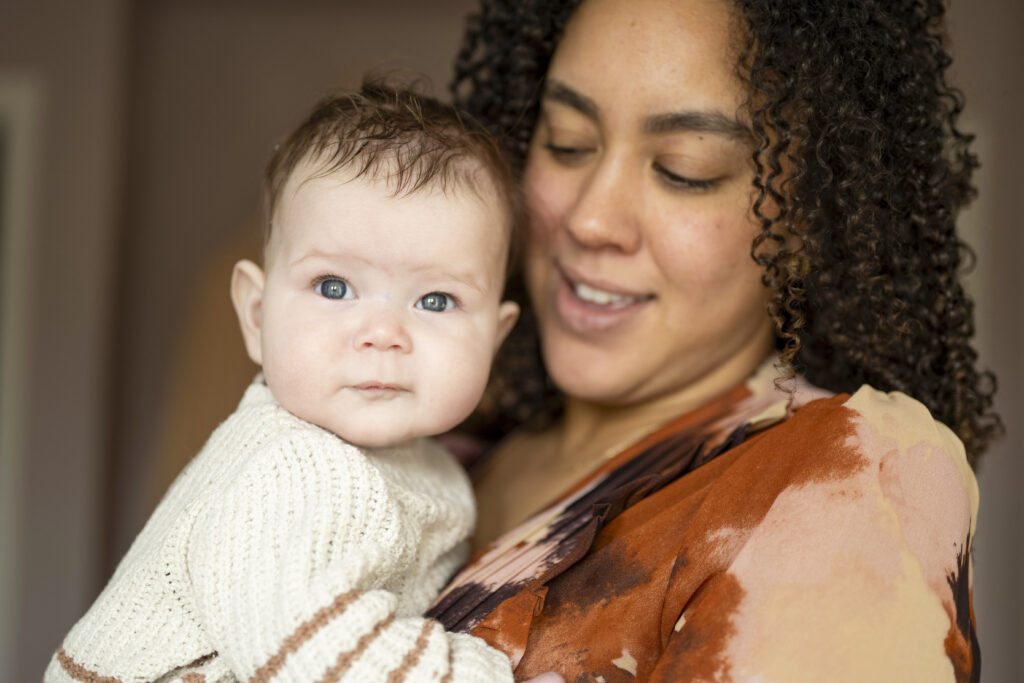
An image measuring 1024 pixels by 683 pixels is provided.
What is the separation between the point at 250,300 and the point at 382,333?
1.04 feet

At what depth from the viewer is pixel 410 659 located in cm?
112

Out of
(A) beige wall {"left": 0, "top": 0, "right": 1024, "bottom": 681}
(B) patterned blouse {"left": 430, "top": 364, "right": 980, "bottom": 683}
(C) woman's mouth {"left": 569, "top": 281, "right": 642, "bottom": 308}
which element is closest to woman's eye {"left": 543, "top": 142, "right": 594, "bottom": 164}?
(C) woman's mouth {"left": 569, "top": 281, "right": 642, "bottom": 308}

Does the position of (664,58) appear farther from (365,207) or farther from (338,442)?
(338,442)

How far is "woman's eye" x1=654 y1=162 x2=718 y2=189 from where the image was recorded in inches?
62.9

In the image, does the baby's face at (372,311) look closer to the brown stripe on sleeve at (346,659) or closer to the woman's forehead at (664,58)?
the brown stripe on sleeve at (346,659)

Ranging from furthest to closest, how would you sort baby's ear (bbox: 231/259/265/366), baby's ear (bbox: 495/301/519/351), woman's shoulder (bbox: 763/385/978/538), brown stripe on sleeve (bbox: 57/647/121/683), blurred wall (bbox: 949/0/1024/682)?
blurred wall (bbox: 949/0/1024/682)
baby's ear (bbox: 495/301/519/351)
baby's ear (bbox: 231/259/265/366)
brown stripe on sleeve (bbox: 57/647/121/683)
woman's shoulder (bbox: 763/385/978/538)

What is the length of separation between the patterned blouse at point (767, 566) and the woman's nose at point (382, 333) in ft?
1.15

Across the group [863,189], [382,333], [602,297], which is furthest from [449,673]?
[863,189]

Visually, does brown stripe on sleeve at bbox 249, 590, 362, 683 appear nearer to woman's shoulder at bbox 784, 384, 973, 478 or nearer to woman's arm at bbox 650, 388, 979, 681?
woman's arm at bbox 650, 388, 979, 681

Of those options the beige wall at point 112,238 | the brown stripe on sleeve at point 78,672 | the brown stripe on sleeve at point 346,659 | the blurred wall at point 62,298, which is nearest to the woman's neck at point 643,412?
the brown stripe on sleeve at point 346,659

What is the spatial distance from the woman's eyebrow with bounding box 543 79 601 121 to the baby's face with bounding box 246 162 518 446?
39cm

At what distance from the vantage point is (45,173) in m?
3.93

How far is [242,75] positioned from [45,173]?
1.01m

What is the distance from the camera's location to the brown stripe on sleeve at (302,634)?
1.09 meters
